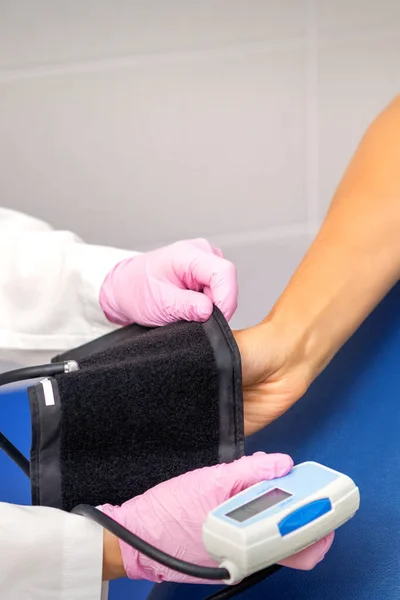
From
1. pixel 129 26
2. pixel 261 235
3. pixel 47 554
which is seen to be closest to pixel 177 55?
pixel 129 26

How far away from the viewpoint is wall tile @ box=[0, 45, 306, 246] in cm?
176

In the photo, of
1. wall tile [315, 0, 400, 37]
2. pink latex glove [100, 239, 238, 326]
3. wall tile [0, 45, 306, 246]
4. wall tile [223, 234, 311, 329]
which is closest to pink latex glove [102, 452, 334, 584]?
pink latex glove [100, 239, 238, 326]

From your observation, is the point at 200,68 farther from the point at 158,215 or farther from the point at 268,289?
→ the point at 268,289

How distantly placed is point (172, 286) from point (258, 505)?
0.45 meters

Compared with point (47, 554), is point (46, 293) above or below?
above

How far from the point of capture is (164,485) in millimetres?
909

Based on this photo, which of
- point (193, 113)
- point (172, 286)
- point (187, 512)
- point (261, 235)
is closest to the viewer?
point (187, 512)

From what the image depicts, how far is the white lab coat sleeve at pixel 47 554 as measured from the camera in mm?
890

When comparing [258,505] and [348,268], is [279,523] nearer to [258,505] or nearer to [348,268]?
[258,505]

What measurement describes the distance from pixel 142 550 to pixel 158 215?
49.2 inches

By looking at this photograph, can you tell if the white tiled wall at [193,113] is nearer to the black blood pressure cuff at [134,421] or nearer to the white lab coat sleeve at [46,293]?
the white lab coat sleeve at [46,293]

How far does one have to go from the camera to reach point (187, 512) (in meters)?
0.87

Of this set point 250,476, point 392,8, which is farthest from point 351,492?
point 392,8

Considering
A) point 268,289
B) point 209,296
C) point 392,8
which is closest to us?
point 209,296
